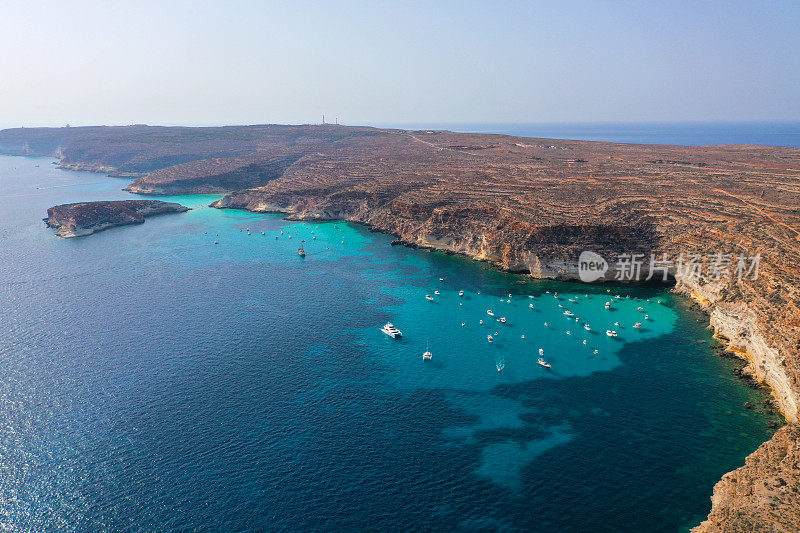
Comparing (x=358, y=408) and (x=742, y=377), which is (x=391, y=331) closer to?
(x=358, y=408)

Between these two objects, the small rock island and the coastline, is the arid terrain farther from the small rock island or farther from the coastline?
the small rock island

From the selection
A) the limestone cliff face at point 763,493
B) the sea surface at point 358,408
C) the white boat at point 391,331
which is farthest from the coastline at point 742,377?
the white boat at point 391,331

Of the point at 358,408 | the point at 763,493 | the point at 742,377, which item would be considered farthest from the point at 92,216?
the point at 763,493

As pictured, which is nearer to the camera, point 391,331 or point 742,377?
point 742,377

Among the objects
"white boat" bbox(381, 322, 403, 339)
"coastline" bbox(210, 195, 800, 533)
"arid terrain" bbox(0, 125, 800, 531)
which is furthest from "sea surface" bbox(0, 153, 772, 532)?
"arid terrain" bbox(0, 125, 800, 531)

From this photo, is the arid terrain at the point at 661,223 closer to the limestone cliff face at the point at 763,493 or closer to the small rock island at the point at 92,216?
the limestone cliff face at the point at 763,493

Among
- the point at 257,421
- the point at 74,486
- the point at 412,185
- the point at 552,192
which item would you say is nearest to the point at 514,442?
the point at 257,421

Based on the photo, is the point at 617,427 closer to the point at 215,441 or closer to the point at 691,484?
the point at 691,484
